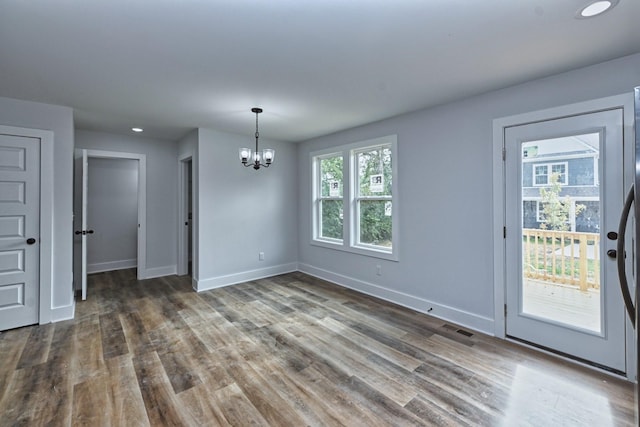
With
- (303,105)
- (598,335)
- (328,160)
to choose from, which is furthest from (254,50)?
(598,335)

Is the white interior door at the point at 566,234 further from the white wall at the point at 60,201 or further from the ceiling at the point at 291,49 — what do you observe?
the white wall at the point at 60,201

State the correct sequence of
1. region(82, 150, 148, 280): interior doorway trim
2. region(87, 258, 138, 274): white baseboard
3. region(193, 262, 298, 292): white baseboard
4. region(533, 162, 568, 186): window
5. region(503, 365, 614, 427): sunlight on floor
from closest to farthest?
region(503, 365, 614, 427): sunlight on floor
region(533, 162, 568, 186): window
region(193, 262, 298, 292): white baseboard
region(82, 150, 148, 280): interior doorway trim
region(87, 258, 138, 274): white baseboard

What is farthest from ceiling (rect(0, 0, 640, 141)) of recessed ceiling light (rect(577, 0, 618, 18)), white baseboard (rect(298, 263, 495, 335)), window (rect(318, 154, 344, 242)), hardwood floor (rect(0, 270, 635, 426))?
hardwood floor (rect(0, 270, 635, 426))

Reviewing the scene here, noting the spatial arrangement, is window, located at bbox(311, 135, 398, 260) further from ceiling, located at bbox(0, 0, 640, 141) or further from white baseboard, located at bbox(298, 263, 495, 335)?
ceiling, located at bbox(0, 0, 640, 141)

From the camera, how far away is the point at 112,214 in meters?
5.77

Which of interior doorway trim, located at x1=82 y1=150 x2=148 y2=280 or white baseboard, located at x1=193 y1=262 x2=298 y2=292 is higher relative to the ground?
interior doorway trim, located at x1=82 y1=150 x2=148 y2=280

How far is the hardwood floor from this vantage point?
1862 mm

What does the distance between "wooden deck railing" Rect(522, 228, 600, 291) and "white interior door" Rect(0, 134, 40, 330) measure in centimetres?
506

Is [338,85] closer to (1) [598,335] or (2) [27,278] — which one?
(1) [598,335]

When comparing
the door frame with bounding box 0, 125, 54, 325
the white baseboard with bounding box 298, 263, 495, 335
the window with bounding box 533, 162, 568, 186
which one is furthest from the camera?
the door frame with bounding box 0, 125, 54, 325

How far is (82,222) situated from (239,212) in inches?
81.8

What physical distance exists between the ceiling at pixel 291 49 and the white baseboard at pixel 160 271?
9.43ft

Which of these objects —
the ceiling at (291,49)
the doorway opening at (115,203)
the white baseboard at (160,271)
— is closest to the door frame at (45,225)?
the ceiling at (291,49)

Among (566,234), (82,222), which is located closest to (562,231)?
(566,234)
